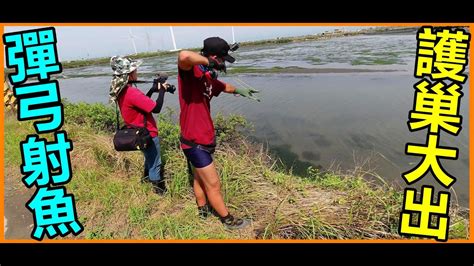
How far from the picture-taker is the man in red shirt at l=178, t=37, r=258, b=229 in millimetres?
2549

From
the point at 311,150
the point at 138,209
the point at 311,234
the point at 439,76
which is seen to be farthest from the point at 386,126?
the point at 138,209

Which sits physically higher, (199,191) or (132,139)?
(132,139)

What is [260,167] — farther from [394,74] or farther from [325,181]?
[394,74]

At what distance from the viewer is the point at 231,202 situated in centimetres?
359

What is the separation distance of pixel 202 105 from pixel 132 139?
81 centimetres

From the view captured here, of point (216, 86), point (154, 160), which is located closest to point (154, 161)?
point (154, 160)

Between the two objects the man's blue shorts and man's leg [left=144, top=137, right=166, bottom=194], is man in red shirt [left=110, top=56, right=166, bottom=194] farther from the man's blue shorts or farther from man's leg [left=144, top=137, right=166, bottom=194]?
the man's blue shorts

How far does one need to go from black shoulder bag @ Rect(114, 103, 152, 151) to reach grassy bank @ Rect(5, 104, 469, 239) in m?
0.86

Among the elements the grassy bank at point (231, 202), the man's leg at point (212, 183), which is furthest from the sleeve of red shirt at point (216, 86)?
the grassy bank at point (231, 202)

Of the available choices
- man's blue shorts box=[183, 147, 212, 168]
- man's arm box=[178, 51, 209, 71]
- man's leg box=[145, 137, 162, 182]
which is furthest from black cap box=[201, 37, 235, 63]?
man's leg box=[145, 137, 162, 182]

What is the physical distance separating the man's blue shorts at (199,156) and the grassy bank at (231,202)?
0.80m

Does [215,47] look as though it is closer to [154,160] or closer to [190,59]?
[190,59]

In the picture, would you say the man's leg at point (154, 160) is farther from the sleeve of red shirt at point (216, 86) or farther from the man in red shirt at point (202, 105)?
the sleeve of red shirt at point (216, 86)

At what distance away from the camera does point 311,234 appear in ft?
9.96
